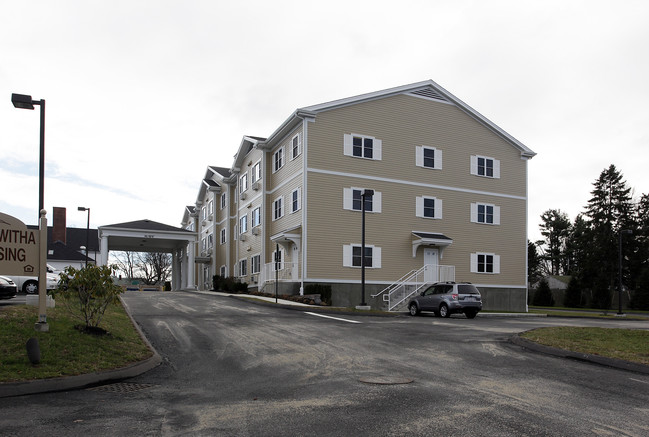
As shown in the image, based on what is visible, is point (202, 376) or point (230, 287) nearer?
point (202, 376)

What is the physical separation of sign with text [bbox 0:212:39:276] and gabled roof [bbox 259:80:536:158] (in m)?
21.3

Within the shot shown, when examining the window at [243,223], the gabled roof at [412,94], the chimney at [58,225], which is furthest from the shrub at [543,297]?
the chimney at [58,225]

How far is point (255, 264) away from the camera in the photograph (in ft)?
128

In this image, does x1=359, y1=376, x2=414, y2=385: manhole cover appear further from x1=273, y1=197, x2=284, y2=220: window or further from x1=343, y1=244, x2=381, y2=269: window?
x1=273, y1=197, x2=284, y2=220: window

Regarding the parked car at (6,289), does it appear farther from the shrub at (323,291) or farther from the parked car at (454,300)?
the parked car at (454,300)

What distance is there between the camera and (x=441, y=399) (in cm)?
763

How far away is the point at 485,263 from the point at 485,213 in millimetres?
3297

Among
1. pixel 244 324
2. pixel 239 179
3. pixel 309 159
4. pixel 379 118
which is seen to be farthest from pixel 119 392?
pixel 239 179

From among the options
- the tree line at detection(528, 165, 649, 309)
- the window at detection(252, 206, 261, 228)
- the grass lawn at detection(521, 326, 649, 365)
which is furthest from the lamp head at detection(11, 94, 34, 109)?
the tree line at detection(528, 165, 649, 309)

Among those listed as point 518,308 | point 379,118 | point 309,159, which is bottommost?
point 518,308

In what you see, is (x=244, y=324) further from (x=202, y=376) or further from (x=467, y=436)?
(x=467, y=436)

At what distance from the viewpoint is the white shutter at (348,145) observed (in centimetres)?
3259

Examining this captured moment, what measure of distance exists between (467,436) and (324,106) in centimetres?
2723

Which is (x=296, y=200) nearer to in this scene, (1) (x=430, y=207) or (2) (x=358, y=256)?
(2) (x=358, y=256)
